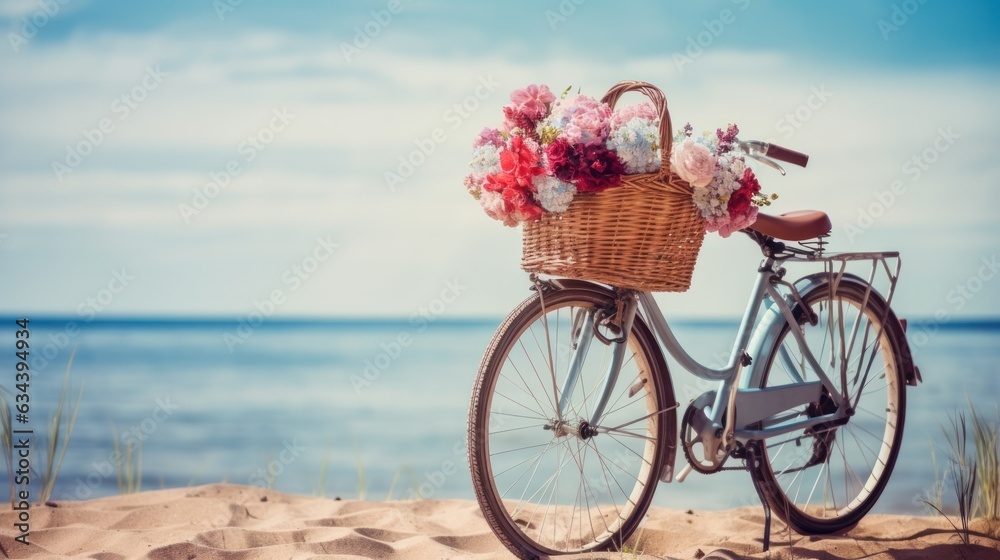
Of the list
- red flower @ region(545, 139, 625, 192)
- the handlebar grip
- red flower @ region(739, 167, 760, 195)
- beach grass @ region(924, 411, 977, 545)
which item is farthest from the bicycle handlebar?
beach grass @ region(924, 411, 977, 545)

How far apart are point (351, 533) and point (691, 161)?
1.87 m

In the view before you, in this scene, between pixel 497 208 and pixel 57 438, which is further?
pixel 57 438

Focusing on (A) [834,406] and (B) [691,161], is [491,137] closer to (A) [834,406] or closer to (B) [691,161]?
(B) [691,161]

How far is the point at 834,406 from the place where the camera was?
3.69 meters

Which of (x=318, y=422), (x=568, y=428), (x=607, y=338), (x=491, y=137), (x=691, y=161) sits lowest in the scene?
(x=318, y=422)

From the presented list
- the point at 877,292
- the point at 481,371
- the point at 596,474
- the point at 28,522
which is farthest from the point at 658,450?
the point at 596,474

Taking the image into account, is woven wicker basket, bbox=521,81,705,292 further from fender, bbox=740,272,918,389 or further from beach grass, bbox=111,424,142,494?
beach grass, bbox=111,424,142,494

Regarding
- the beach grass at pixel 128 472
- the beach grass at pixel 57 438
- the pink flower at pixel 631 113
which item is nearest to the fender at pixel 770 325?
the pink flower at pixel 631 113

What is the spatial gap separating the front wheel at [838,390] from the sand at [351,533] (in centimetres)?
15

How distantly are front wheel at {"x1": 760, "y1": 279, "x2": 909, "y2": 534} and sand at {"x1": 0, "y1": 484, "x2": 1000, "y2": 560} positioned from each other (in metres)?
0.15

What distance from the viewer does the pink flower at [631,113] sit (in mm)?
2820

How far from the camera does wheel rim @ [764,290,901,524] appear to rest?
3605mm

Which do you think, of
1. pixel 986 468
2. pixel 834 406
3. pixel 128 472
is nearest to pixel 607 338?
pixel 834 406

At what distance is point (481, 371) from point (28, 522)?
2146mm
